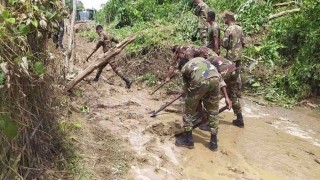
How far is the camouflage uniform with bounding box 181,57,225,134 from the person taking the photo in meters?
5.21

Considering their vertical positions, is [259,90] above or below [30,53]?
below

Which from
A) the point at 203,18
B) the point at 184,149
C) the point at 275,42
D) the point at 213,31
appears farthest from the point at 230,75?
the point at 275,42

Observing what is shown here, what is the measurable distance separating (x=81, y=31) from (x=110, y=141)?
13856mm

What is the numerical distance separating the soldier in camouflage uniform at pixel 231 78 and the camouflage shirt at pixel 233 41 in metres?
0.67

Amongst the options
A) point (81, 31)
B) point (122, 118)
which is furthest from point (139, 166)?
point (81, 31)

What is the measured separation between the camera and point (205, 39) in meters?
8.59

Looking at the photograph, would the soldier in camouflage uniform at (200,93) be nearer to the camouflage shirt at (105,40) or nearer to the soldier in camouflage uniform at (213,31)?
the soldier in camouflage uniform at (213,31)

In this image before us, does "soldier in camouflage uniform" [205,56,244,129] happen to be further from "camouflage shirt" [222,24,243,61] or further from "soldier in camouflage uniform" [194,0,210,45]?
"soldier in camouflage uniform" [194,0,210,45]

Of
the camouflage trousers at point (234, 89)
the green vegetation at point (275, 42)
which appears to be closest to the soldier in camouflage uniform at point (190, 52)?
the camouflage trousers at point (234, 89)

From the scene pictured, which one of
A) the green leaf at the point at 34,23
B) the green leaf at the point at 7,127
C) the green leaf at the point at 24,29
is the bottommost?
the green leaf at the point at 7,127

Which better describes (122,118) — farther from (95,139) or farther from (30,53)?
(30,53)

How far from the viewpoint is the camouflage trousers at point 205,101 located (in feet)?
17.2

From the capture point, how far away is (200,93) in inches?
208

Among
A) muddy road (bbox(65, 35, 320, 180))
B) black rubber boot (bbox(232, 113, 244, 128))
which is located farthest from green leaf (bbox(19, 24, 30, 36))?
black rubber boot (bbox(232, 113, 244, 128))
